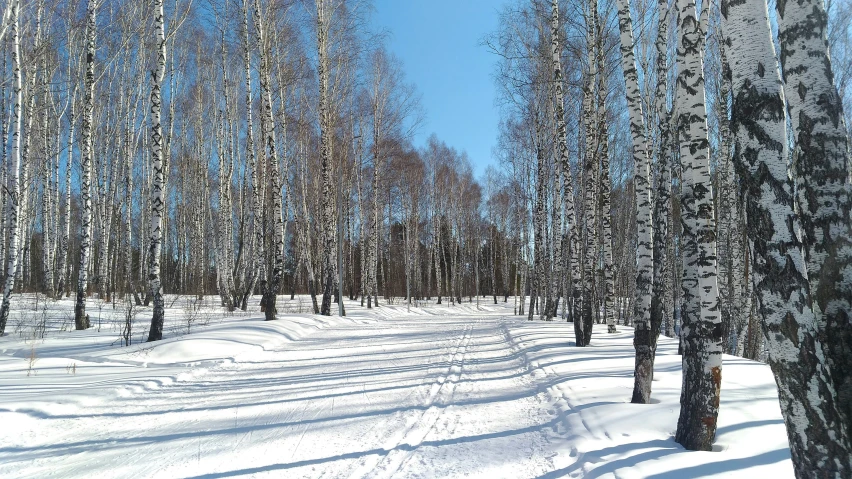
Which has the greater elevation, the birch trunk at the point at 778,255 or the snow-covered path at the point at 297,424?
the birch trunk at the point at 778,255

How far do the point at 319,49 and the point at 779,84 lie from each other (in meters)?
18.4

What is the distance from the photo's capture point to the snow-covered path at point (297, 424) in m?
3.98

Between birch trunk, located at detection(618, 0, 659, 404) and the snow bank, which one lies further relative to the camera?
birch trunk, located at detection(618, 0, 659, 404)

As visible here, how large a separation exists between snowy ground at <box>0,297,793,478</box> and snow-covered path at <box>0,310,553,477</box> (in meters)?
0.02

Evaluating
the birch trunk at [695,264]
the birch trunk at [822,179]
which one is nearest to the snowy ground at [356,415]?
the birch trunk at [695,264]

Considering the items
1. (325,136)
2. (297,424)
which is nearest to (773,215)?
(297,424)

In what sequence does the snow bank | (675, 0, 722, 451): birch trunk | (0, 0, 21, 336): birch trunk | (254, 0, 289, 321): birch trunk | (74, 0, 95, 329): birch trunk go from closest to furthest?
the snow bank < (675, 0, 722, 451): birch trunk < (0, 0, 21, 336): birch trunk < (74, 0, 95, 329): birch trunk < (254, 0, 289, 321): birch trunk

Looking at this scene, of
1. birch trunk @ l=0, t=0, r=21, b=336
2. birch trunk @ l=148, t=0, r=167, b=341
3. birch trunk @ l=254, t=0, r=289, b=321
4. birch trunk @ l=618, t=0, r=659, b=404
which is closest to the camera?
birch trunk @ l=618, t=0, r=659, b=404

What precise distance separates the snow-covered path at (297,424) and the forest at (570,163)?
180cm

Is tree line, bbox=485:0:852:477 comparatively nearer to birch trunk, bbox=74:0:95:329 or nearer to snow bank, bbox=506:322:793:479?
snow bank, bbox=506:322:793:479

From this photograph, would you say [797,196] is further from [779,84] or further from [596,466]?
[596,466]

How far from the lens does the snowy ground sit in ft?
13.0

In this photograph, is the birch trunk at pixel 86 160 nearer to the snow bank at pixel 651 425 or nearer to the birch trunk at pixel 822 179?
the snow bank at pixel 651 425

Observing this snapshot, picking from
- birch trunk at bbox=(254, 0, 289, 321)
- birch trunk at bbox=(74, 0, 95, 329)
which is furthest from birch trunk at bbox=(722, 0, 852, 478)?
birch trunk at bbox=(254, 0, 289, 321)
